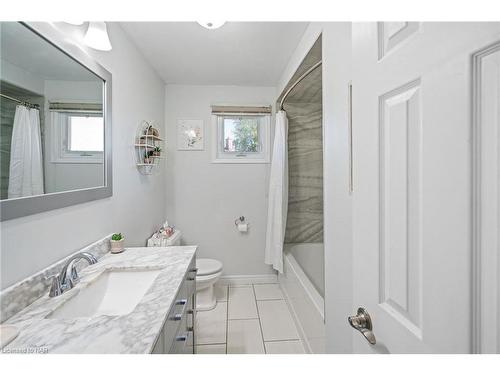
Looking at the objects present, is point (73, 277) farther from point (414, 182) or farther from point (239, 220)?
point (239, 220)

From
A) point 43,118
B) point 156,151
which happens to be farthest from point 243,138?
point 43,118

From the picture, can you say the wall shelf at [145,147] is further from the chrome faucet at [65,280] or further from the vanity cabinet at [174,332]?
the vanity cabinet at [174,332]

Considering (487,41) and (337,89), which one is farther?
(337,89)

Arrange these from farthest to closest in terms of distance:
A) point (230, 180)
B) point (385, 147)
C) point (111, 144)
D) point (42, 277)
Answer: point (230, 180), point (111, 144), point (42, 277), point (385, 147)

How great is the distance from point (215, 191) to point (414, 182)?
8.29ft

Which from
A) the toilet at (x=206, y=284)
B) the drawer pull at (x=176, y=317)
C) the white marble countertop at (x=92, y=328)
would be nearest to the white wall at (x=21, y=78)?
the white marble countertop at (x=92, y=328)

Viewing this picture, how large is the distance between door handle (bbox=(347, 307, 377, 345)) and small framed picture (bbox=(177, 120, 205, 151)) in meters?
2.51

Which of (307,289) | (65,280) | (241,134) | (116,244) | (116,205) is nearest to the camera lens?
(65,280)

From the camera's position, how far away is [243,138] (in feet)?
9.86

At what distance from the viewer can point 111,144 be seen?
1.60m
